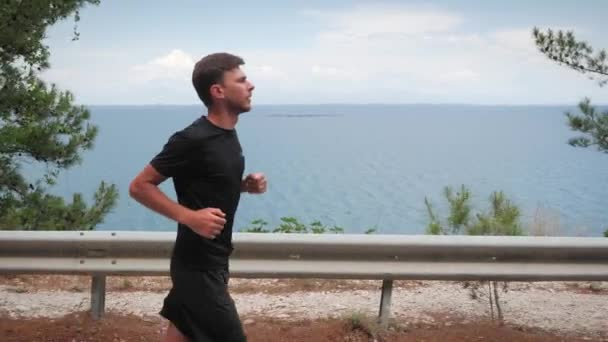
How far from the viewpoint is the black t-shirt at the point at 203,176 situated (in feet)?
7.81

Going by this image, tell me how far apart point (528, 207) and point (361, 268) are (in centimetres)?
390

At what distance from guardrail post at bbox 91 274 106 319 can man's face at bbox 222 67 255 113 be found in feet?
7.08

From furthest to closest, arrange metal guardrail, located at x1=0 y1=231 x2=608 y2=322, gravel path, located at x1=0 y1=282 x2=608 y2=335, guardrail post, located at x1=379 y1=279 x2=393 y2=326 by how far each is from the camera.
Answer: gravel path, located at x1=0 y1=282 x2=608 y2=335, guardrail post, located at x1=379 y1=279 x2=393 y2=326, metal guardrail, located at x1=0 y1=231 x2=608 y2=322

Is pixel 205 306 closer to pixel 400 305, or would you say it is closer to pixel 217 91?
pixel 217 91

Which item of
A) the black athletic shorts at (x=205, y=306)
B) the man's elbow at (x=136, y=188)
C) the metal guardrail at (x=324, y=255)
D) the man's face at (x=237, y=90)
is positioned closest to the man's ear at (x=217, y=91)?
the man's face at (x=237, y=90)

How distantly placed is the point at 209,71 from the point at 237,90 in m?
0.13

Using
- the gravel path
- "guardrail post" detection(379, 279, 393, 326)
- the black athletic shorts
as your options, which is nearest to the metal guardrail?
"guardrail post" detection(379, 279, 393, 326)

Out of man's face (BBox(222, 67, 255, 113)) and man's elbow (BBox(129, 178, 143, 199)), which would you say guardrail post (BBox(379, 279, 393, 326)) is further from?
man's elbow (BBox(129, 178, 143, 199))

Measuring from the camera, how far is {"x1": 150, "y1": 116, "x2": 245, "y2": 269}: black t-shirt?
2381 millimetres

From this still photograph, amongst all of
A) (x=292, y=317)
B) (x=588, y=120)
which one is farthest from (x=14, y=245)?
(x=588, y=120)

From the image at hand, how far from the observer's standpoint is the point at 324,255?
3.92 meters

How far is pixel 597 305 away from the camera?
4.87 meters

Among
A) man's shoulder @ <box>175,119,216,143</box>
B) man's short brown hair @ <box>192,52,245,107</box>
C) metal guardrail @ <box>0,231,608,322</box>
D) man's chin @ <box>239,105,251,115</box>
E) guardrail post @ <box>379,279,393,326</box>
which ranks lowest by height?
guardrail post @ <box>379,279,393,326</box>

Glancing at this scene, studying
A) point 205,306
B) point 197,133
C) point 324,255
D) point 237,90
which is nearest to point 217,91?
point 237,90
